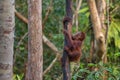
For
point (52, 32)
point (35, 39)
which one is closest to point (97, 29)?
point (35, 39)

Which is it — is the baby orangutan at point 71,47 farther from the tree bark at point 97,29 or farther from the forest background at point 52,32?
the forest background at point 52,32

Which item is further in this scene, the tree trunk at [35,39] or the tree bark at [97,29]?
the tree bark at [97,29]

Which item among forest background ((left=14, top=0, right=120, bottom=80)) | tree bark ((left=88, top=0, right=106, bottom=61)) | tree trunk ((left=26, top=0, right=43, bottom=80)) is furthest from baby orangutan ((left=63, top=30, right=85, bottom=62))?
forest background ((left=14, top=0, right=120, bottom=80))

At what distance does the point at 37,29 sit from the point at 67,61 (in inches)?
32.7

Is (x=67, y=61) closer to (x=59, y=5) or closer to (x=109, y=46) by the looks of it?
(x=109, y=46)

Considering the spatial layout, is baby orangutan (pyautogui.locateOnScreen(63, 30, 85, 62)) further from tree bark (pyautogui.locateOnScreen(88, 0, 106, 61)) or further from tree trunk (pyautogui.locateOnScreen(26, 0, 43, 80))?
tree bark (pyautogui.locateOnScreen(88, 0, 106, 61))

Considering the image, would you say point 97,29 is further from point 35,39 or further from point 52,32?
point 52,32

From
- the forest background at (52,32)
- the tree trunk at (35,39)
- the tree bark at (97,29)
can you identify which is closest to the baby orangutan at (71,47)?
the tree trunk at (35,39)

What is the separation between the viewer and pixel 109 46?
495 cm

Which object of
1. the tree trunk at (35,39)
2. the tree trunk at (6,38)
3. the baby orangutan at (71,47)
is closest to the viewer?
the tree trunk at (6,38)

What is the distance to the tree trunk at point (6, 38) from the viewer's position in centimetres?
164

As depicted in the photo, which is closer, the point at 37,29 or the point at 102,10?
the point at 37,29

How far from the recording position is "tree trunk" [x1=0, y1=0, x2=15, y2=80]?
5.38ft

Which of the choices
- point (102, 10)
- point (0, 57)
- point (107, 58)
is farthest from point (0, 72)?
point (107, 58)
